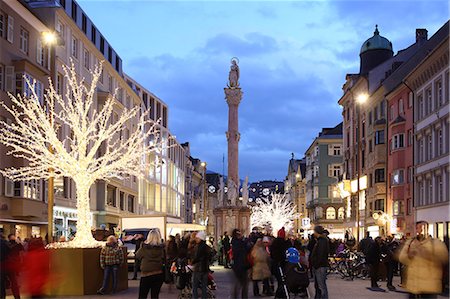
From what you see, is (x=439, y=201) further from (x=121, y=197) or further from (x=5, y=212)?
(x=121, y=197)

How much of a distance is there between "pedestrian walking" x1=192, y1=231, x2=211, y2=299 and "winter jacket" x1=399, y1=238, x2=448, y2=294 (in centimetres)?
614

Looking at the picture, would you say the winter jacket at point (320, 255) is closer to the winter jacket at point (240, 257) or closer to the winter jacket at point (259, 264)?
the winter jacket at point (240, 257)

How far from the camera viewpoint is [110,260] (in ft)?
68.2

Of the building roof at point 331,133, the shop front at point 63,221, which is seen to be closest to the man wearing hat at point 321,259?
the shop front at point 63,221

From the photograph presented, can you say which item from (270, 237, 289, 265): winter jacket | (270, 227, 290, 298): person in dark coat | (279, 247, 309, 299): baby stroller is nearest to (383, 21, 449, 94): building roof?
(270, 227, 290, 298): person in dark coat

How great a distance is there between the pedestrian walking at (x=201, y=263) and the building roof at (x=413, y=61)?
3409 centimetres

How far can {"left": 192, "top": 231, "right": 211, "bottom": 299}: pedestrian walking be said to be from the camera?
1683 cm

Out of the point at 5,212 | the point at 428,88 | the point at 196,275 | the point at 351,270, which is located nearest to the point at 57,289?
the point at 196,275

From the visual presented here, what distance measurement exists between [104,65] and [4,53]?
22.1 metres

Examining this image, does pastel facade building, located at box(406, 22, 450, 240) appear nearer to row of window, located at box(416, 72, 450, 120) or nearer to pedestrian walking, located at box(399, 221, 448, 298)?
row of window, located at box(416, 72, 450, 120)

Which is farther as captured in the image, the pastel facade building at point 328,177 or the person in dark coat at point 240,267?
the pastel facade building at point 328,177

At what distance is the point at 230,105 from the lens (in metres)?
60.2

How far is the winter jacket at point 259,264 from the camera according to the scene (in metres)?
18.5

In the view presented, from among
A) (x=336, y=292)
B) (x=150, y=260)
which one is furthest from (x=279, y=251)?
(x=150, y=260)
